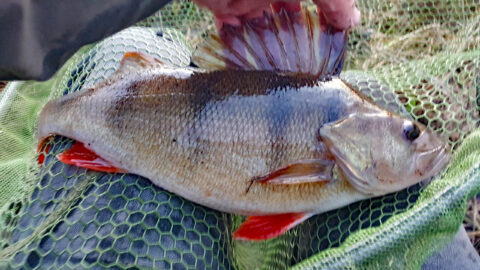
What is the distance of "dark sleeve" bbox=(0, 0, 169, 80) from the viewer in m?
1.33

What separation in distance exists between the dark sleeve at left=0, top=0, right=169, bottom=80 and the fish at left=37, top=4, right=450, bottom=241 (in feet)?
1.26

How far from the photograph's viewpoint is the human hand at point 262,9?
1.67m

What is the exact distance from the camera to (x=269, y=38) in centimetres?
179

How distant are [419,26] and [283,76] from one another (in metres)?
1.33

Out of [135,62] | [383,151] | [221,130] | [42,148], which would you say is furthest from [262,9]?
[42,148]

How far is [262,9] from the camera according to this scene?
173cm

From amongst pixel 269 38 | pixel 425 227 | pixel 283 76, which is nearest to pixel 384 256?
pixel 425 227

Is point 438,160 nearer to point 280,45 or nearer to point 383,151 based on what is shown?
point 383,151

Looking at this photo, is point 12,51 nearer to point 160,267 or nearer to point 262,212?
point 160,267

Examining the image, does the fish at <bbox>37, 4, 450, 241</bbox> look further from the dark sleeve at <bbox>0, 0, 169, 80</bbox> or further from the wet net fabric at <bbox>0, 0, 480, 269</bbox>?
the dark sleeve at <bbox>0, 0, 169, 80</bbox>

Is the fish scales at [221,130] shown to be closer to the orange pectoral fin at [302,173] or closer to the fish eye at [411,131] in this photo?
the orange pectoral fin at [302,173]

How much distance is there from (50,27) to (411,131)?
51.8 inches

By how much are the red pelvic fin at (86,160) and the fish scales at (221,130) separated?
3 centimetres

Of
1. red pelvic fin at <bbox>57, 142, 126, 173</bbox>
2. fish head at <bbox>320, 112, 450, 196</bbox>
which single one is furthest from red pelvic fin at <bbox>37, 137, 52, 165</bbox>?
fish head at <bbox>320, 112, 450, 196</bbox>
